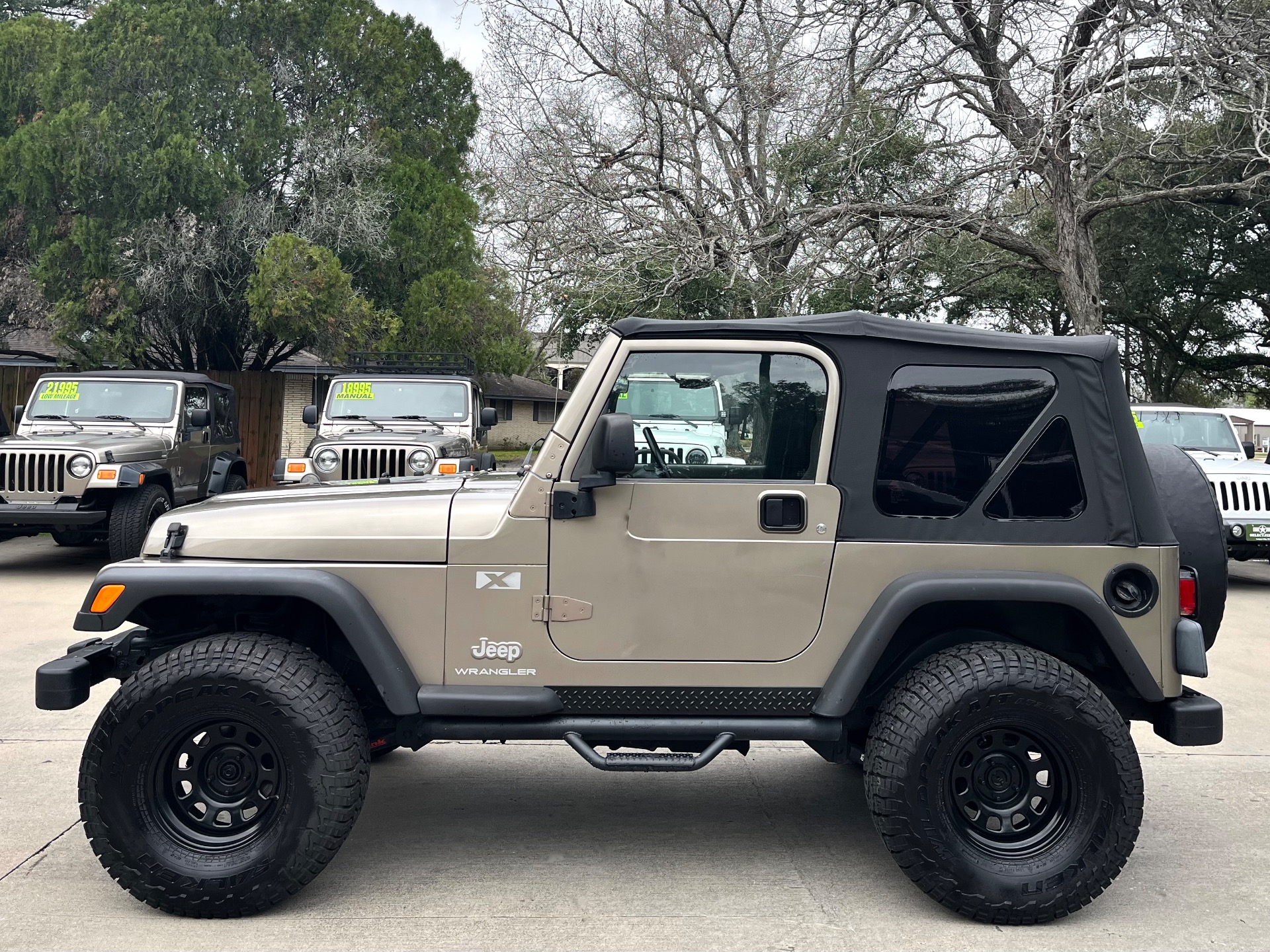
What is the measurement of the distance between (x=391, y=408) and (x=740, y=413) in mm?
9157

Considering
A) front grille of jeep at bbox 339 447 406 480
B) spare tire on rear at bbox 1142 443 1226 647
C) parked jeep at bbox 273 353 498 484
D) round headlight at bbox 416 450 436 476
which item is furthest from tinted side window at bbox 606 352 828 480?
front grille of jeep at bbox 339 447 406 480

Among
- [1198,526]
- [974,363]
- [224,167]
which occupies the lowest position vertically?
[1198,526]


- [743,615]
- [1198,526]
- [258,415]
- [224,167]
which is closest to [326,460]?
[743,615]

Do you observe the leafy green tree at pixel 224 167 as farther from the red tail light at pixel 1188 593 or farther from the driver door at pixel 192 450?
the red tail light at pixel 1188 593

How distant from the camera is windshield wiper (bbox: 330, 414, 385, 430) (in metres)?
12.0

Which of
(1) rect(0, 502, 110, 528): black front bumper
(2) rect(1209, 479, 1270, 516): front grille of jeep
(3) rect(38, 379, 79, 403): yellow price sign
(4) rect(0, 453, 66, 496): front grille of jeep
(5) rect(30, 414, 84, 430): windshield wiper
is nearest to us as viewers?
(1) rect(0, 502, 110, 528): black front bumper

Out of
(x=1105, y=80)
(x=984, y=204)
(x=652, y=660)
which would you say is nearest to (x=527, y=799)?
(x=652, y=660)

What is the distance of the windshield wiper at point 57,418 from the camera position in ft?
38.1

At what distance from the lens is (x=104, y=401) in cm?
1199

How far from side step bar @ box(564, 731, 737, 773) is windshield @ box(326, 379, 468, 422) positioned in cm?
889

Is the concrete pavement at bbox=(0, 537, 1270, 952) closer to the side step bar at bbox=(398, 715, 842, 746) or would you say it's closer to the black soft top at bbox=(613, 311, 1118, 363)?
the side step bar at bbox=(398, 715, 842, 746)

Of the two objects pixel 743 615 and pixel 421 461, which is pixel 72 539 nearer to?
pixel 421 461

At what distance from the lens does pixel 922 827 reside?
11.4ft

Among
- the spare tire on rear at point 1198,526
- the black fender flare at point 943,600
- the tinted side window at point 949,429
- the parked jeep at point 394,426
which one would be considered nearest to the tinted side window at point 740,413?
the tinted side window at point 949,429
